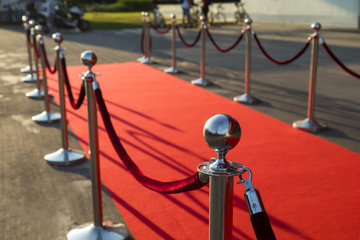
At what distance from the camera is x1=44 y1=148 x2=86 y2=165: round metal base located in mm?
5043

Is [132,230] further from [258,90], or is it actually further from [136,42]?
[136,42]

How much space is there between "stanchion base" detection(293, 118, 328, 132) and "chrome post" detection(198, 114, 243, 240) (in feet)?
14.2

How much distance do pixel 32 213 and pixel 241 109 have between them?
4180 millimetres

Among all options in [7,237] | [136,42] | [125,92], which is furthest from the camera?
[136,42]

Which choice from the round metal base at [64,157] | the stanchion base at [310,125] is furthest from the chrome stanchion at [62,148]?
the stanchion base at [310,125]

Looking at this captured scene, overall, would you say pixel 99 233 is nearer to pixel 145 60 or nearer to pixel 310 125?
pixel 310 125

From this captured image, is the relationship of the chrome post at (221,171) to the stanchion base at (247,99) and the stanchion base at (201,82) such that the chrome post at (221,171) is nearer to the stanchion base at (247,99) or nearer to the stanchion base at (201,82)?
the stanchion base at (247,99)

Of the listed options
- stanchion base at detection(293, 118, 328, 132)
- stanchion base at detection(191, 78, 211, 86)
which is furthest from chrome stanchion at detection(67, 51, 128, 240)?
stanchion base at detection(191, 78, 211, 86)

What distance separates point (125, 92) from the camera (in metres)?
8.59

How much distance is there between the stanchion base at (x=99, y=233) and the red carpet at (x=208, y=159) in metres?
0.13

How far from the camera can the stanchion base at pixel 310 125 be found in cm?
618

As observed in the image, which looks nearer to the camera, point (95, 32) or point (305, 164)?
point (305, 164)

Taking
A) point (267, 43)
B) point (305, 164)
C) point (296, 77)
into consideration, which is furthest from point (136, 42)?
point (305, 164)

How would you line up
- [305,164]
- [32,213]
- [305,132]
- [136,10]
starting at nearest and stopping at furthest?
[32,213] < [305,164] < [305,132] < [136,10]
